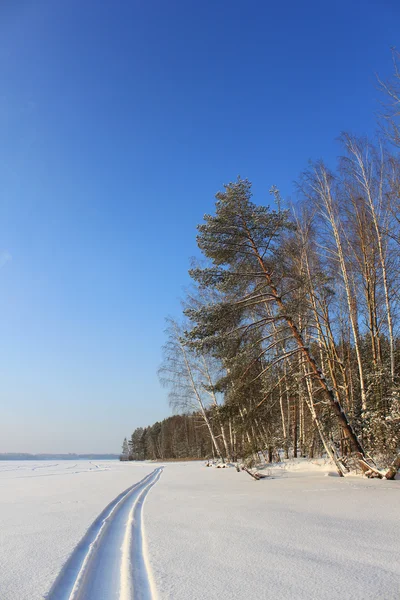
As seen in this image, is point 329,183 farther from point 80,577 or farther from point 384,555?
point 80,577

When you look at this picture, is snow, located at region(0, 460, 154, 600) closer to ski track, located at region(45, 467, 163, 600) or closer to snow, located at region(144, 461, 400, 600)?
ski track, located at region(45, 467, 163, 600)

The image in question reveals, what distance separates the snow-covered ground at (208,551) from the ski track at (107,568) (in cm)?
1

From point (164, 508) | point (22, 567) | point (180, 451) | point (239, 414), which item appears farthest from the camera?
point (180, 451)

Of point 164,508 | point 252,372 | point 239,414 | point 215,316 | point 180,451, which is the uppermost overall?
point 215,316

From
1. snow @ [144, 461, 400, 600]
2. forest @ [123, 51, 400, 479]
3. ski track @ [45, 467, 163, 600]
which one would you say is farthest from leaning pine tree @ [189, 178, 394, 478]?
ski track @ [45, 467, 163, 600]

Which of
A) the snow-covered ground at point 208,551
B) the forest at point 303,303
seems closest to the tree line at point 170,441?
the forest at point 303,303

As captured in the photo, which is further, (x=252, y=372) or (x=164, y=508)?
(x=252, y=372)

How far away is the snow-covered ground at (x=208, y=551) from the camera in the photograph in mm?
2791

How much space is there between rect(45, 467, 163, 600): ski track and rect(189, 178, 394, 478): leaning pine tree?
6.00 m

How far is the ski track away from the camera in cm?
280

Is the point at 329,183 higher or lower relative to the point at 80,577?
higher

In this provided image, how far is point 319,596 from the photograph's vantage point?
2590 mm

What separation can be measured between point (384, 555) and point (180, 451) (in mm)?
61922

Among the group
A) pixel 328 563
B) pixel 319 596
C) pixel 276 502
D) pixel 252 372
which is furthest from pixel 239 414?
pixel 319 596
